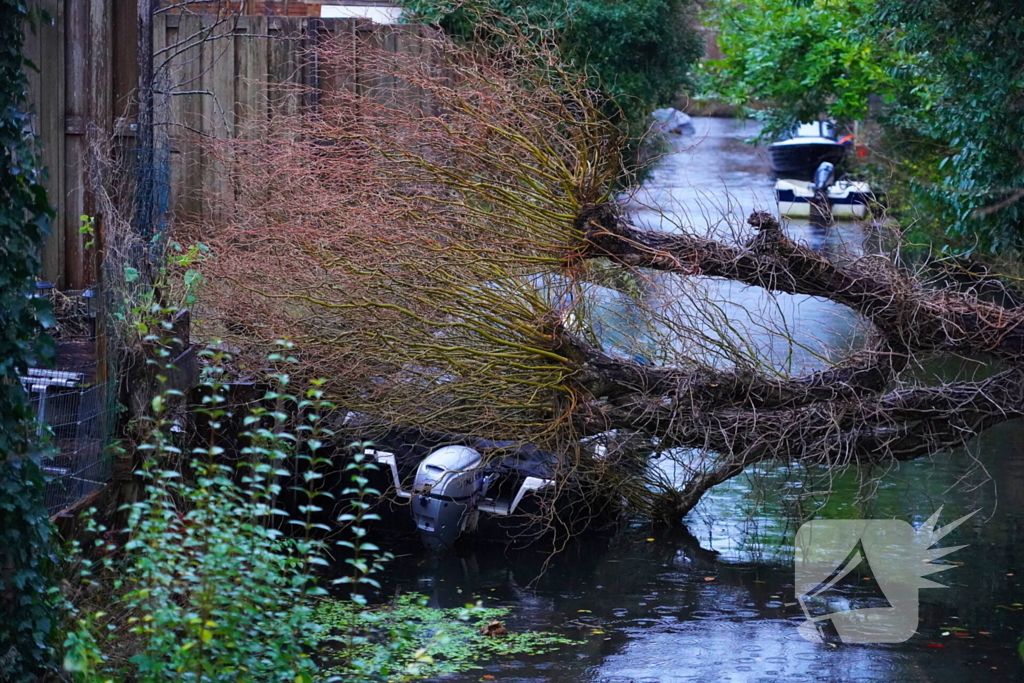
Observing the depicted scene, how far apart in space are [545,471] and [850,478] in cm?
363

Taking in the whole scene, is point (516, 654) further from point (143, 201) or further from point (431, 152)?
point (143, 201)

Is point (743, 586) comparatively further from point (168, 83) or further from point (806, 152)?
point (806, 152)

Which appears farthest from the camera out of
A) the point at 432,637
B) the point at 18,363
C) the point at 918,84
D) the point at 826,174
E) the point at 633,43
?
the point at 826,174

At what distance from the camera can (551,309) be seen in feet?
25.8

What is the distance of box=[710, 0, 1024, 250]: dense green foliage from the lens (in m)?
10.1

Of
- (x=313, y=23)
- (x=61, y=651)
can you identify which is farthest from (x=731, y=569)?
(x=313, y=23)

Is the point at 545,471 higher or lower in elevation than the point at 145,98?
lower

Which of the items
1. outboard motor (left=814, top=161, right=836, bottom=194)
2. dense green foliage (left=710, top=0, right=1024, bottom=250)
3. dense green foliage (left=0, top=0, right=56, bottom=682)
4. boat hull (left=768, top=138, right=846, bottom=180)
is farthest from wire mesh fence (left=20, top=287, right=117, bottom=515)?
boat hull (left=768, top=138, right=846, bottom=180)

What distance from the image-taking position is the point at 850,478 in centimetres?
1064

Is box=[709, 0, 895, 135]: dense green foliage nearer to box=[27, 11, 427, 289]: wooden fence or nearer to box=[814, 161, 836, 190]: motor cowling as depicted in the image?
box=[814, 161, 836, 190]: motor cowling

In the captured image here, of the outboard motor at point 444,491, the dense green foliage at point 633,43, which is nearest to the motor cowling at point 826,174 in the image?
the dense green foliage at point 633,43

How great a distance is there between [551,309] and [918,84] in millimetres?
9277

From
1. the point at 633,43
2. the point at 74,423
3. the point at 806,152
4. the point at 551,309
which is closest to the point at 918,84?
the point at 633,43

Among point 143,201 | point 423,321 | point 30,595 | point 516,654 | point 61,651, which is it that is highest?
point 143,201
